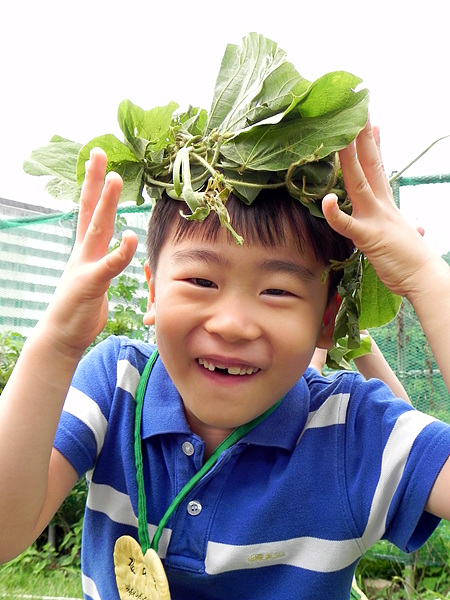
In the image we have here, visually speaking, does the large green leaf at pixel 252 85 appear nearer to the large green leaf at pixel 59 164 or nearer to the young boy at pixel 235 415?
the young boy at pixel 235 415

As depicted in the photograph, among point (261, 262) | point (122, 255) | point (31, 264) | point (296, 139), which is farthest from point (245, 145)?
point (31, 264)

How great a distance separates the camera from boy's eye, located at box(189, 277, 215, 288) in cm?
114

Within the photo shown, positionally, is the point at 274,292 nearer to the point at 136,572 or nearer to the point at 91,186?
the point at 91,186

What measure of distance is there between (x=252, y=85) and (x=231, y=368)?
1.67 ft

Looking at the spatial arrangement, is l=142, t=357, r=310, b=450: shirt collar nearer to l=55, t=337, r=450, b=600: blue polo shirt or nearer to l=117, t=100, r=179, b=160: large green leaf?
l=55, t=337, r=450, b=600: blue polo shirt

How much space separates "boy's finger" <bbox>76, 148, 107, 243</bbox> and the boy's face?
0.18 meters

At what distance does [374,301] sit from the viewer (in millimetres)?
1345

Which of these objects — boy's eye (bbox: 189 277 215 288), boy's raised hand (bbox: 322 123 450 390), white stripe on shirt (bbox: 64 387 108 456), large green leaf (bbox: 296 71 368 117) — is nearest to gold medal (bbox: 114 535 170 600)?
white stripe on shirt (bbox: 64 387 108 456)

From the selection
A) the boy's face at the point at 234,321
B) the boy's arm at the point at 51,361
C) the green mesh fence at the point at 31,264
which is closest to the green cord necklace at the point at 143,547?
the boy's face at the point at 234,321

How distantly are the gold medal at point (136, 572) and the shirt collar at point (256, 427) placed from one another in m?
0.22

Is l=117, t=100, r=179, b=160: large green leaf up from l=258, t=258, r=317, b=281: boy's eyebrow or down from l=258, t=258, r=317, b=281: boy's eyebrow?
up

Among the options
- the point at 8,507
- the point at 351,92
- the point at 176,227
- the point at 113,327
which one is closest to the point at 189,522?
the point at 8,507

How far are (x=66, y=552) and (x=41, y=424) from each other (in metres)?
2.45

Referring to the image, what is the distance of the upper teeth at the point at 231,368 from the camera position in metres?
1.16
